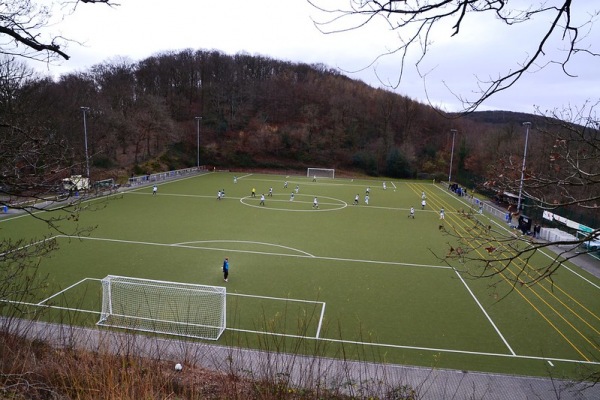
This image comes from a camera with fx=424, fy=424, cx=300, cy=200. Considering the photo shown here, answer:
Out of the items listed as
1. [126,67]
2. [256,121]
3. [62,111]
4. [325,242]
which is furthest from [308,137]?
[325,242]

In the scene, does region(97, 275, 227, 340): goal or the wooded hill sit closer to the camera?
region(97, 275, 227, 340): goal

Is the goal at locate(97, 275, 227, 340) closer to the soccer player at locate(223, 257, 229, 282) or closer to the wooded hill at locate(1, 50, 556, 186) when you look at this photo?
the soccer player at locate(223, 257, 229, 282)

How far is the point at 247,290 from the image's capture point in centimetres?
1712

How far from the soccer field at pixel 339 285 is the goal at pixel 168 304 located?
71 cm

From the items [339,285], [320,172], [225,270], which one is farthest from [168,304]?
[320,172]

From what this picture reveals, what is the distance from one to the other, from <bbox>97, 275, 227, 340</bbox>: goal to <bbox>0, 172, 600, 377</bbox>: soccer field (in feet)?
2.34

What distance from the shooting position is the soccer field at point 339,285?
13078mm

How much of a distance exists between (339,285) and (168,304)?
23.4 feet

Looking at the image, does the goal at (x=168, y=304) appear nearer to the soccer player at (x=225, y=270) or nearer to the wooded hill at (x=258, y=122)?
the soccer player at (x=225, y=270)

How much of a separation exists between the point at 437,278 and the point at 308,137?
61660mm

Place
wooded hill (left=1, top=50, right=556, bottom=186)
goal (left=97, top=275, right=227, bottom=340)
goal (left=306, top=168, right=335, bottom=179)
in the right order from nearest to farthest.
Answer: goal (left=97, top=275, right=227, bottom=340), wooded hill (left=1, top=50, right=556, bottom=186), goal (left=306, top=168, right=335, bottom=179)

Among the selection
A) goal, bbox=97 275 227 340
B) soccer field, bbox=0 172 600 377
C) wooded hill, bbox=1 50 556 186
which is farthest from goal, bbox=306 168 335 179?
goal, bbox=97 275 227 340

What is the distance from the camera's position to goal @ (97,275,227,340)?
13633mm

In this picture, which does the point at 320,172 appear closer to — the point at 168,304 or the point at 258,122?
the point at 258,122
